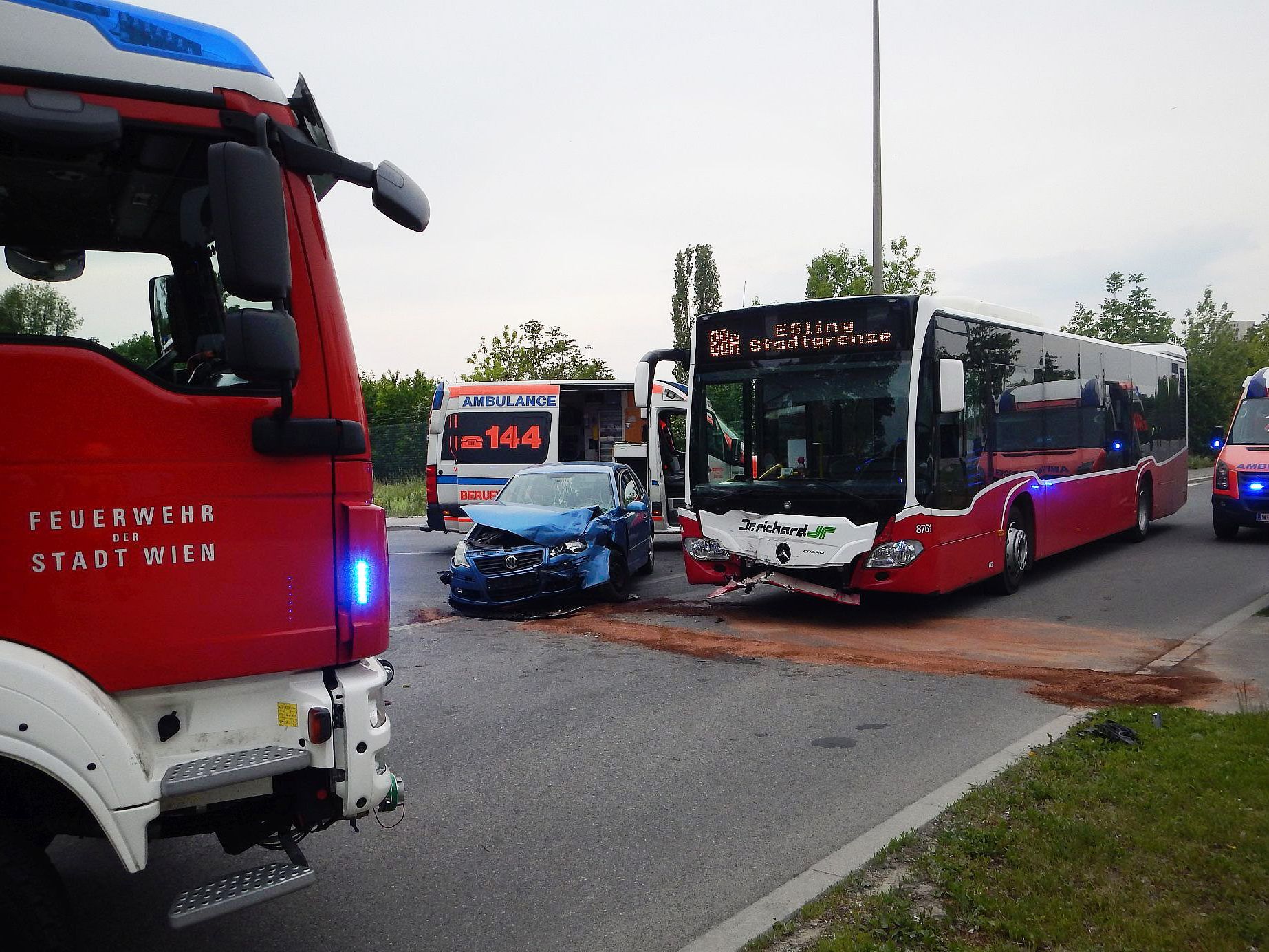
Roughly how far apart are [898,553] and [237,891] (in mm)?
7762

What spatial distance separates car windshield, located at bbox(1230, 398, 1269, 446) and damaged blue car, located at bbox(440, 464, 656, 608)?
10455 millimetres

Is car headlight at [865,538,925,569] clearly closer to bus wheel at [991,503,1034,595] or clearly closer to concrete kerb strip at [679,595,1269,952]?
bus wheel at [991,503,1034,595]

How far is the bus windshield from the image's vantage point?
9.98 meters

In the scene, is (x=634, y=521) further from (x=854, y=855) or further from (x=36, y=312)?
(x=36, y=312)

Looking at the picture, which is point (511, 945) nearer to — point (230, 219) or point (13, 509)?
point (13, 509)

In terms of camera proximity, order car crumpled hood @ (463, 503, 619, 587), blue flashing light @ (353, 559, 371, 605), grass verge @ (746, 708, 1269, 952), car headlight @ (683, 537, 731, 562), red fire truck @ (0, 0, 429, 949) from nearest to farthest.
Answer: red fire truck @ (0, 0, 429, 949) → blue flashing light @ (353, 559, 371, 605) → grass verge @ (746, 708, 1269, 952) → car headlight @ (683, 537, 731, 562) → car crumpled hood @ (463, 503, 619, 587)

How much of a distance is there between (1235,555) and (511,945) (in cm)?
1447

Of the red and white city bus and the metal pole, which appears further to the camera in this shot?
the metal pole

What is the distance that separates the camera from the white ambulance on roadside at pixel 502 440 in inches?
716

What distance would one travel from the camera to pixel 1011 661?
849 cm

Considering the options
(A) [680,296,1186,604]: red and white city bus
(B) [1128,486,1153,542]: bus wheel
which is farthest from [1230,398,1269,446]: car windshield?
(A) [680,296,1186,604]: red and white city bus

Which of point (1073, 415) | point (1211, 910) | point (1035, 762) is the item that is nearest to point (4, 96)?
point (1211, 910)

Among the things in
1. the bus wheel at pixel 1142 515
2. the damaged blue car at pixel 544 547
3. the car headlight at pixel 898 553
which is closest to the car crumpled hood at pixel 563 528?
the damaged blue car at pixel 544 547

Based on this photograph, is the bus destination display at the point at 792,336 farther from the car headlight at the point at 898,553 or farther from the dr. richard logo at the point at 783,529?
the car headlight at the point at 898,553
